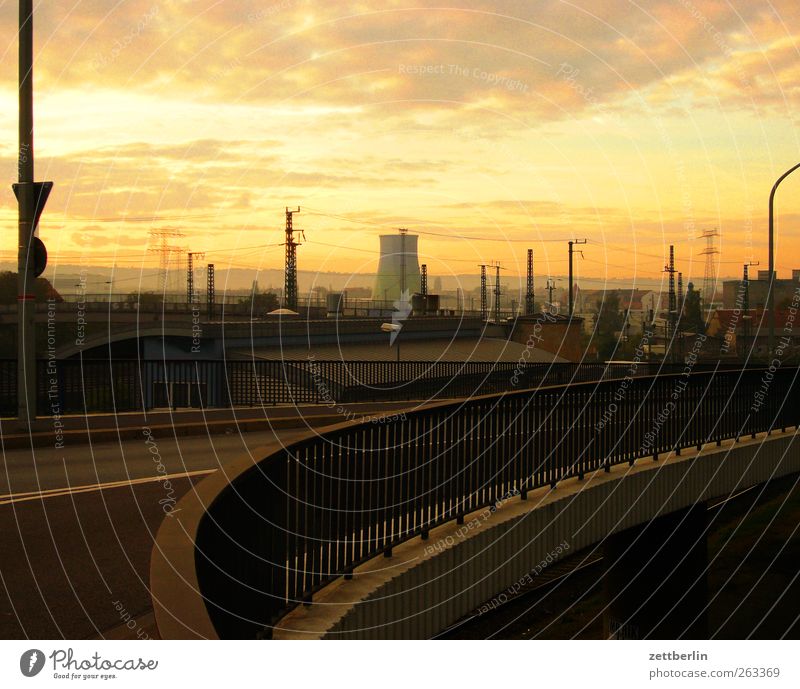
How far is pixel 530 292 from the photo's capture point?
85.1 meters

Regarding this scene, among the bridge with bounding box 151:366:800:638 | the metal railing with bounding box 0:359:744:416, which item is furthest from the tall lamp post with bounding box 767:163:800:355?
the bridge with bounding box 151:366:800:638

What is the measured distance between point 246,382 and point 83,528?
1468 centimetres

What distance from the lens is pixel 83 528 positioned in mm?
10016

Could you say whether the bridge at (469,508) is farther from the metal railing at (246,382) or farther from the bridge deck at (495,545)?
the metal railing at (246,382)

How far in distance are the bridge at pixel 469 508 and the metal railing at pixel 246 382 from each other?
10113 mm

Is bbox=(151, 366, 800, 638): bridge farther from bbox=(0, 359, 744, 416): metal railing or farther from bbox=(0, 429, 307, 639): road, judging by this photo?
bbox=(0, 359, 744, 416): metal railing

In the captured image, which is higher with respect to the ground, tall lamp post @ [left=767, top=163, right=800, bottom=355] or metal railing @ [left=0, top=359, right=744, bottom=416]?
tall lamp post @ [left=767, top=163, right=800, bottom=355]

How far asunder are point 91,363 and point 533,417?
436 inches

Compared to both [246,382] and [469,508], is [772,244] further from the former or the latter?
[469,508]

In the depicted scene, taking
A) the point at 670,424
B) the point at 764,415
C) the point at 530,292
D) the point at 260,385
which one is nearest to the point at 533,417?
the point at 670,424

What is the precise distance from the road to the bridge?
0.72 metres

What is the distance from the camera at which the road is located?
7109 millimetres

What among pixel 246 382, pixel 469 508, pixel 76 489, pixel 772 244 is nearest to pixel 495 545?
pixel 469 508

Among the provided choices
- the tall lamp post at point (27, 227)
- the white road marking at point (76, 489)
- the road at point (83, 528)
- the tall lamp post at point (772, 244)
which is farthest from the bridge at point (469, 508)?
the tall lamp post at point (772, 244)
